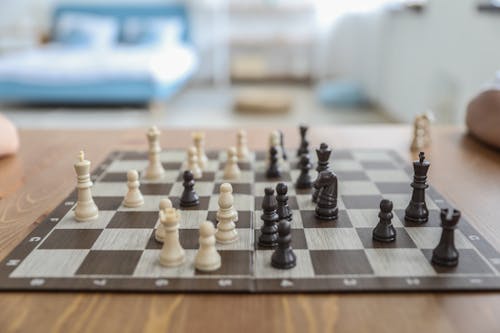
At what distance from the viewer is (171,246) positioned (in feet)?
2.82

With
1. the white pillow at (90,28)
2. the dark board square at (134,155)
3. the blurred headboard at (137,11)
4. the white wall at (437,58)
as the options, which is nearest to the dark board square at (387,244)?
the dark board square at (134,155)

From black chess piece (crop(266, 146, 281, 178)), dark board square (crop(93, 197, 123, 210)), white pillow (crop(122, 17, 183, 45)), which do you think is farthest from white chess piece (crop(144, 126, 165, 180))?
white pillow (crop(122, 17, 183, 45))

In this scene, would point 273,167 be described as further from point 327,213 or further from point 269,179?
point 327,213

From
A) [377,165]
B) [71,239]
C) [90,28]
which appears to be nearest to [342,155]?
[377,165]

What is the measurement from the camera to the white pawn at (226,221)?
3.07ft

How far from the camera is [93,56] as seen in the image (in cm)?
501

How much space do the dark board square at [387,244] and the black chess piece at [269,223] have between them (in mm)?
157

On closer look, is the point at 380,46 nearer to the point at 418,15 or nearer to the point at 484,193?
the point at 418,15

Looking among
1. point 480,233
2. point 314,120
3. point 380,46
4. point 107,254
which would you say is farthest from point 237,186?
point 380,46

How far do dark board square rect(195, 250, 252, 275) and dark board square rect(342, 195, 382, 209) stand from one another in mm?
316

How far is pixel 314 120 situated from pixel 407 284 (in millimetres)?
3795

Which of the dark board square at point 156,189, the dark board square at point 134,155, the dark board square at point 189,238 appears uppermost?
the dark board square at point 134,155

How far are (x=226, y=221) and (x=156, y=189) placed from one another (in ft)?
1.09

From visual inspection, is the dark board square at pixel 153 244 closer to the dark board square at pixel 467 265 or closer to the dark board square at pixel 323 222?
the dark board square at pixel 323 222
